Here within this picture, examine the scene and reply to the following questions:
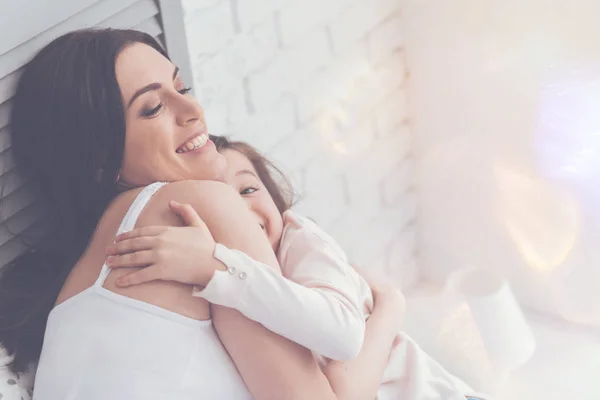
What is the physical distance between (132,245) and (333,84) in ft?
2.96

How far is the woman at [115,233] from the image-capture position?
0.88 meters

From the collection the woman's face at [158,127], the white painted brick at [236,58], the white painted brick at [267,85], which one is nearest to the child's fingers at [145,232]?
the woman's face at [158,127]

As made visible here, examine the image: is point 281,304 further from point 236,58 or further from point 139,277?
point 236,58

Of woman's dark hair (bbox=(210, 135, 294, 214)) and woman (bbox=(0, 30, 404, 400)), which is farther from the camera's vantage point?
woman's dark hair (bbox=(210, 135, 294, 214))

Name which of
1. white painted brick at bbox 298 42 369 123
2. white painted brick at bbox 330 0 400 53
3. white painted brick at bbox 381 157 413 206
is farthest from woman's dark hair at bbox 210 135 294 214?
white painted brick at bbox 381 157 413 206

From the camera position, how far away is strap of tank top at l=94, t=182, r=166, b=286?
0.92 metres

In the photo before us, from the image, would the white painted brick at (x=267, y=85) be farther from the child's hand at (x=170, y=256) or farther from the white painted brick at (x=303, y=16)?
the child's hand at (x=170, y=256)

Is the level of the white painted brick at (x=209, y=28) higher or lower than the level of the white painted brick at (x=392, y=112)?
higher

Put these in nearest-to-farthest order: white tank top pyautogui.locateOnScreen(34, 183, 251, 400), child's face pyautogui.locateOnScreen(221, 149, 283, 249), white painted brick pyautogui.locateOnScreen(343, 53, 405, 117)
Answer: white tank top pyautogui.locateOnScreen(34, 183, 251, 400) < child's face pyautogui.locateOnScreen(221, 149, 283, 249) < white painted brick pyautogui.locateOnScreen(343, 53, 405, 117)

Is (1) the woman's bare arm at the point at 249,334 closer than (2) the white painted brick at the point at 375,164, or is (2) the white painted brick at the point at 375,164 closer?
(1) the woman's bare arm at the point at 249,334

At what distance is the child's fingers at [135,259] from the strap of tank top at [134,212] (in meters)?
0.03

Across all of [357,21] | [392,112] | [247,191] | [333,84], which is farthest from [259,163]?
[392,112]

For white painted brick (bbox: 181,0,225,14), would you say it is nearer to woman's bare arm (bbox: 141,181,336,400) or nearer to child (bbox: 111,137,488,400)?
child (bbox: 111,137,488,400)

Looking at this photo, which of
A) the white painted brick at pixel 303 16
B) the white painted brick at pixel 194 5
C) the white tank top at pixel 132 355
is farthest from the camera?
the white painted brick at pixel 303 16
